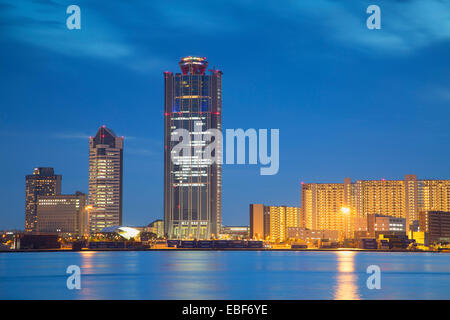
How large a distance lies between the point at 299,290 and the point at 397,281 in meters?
23.0

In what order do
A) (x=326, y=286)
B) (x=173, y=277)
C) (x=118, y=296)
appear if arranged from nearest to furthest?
(x=118, y=296)
(x=326, y=286)
(x=173, y=277)

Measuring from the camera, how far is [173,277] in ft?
359

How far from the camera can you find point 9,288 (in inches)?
3514

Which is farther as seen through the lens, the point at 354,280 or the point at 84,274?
the point at 84,274
